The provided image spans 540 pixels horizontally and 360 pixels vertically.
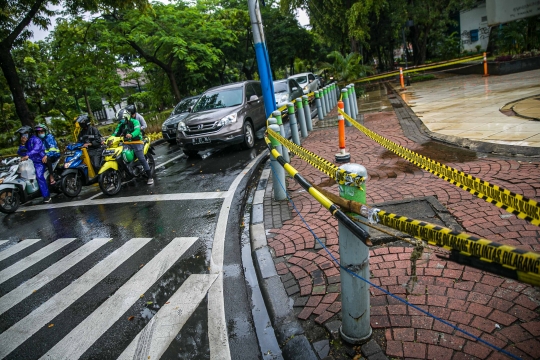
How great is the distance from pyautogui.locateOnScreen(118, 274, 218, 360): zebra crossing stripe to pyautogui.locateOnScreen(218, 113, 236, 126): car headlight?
6.41m

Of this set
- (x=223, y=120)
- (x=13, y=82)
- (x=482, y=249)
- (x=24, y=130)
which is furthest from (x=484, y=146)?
(x=13, y=82)

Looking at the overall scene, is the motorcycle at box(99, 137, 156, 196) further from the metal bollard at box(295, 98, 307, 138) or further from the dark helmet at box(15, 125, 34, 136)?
the metal bollard at box(295, 98, 307, 138)

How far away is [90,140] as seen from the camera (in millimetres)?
8602

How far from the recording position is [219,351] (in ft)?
9.43

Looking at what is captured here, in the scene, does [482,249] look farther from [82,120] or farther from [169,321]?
[82,120]

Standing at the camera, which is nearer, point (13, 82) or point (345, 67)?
point (13, 82)

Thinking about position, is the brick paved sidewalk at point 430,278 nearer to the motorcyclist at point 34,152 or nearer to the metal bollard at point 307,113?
the metal bollard at point 307,113

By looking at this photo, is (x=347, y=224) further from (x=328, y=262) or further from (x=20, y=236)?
(x=20, y=236)

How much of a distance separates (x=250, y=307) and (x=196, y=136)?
7246 mm

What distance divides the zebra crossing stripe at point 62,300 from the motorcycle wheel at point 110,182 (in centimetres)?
305

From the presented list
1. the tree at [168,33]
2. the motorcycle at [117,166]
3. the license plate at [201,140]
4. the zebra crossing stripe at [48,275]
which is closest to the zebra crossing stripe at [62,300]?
the zebra crossing stripe at [48,275]

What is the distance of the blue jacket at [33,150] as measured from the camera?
7957 mm

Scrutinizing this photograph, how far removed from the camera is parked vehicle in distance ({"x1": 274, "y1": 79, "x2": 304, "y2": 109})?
14.2 meters

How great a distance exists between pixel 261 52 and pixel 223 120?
2.42 m
